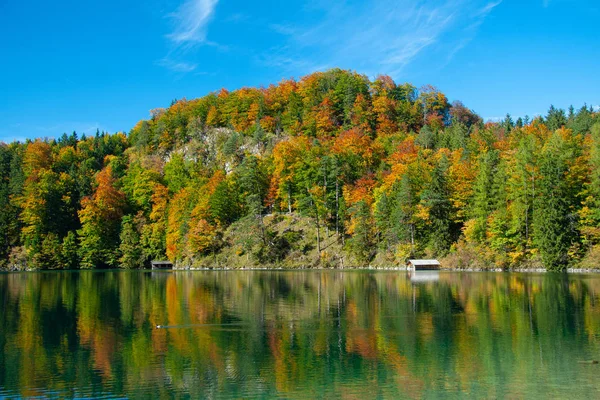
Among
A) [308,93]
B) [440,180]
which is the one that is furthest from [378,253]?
[308,93]

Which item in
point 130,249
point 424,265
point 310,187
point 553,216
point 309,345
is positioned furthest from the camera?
point 130,249

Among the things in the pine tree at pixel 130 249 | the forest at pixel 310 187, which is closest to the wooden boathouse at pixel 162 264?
the forest at pixel 310 187

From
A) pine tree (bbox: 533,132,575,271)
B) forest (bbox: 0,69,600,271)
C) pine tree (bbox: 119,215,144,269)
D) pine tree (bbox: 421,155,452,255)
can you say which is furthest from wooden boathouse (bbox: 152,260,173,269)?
pine tree (bbox: 533,132,575,271)

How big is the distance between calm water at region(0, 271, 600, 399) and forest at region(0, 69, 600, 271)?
98.7 ft

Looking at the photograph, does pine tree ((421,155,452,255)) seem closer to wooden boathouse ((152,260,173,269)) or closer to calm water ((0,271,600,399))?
calm water ((0,271,600,399))

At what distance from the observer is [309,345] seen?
76.9ft

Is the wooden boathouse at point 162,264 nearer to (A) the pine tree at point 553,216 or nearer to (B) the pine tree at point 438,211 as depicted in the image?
(B) the pine tree at point 438,211

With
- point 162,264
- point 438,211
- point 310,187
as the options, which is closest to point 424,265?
point 438,211

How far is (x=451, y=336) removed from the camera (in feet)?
81.7

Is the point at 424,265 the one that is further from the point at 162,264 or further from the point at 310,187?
the point at 162,264

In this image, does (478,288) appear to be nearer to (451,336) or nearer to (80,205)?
(451,336)

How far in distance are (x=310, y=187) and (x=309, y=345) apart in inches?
2887

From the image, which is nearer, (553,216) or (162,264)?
(553,216)

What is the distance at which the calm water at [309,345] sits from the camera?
17.3 meters
